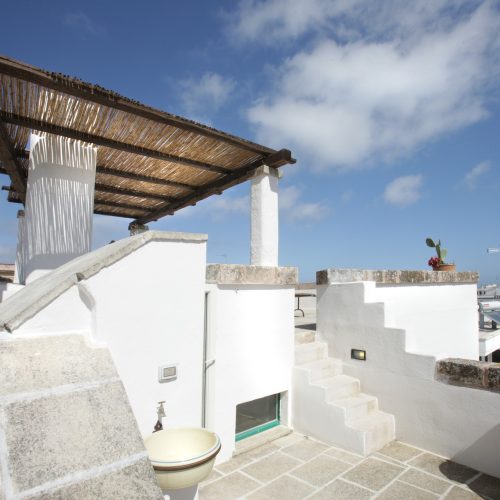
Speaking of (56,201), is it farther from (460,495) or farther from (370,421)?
(460,495)

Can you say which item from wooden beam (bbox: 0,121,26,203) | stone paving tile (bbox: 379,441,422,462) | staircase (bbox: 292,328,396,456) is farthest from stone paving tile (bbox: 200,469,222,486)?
wooden beam (bbox: 0,121,26,203)

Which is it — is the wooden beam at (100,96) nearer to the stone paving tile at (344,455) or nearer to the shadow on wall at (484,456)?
the stone paving tile at (344,455)

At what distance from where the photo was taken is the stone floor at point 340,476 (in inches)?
135

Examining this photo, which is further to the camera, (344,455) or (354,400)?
(354,400)

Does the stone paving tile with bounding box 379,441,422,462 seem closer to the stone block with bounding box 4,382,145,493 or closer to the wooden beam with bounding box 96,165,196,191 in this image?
the stone block with bounding box 4,382,145,493

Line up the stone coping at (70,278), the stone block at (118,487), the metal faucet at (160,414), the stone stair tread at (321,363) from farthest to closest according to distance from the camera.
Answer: the stone stair tread at (321,363) → the metal faucet at (160,414) → the stone coping at (70,278) → the stone block at (118,487)

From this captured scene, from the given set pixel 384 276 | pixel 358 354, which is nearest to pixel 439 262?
pixel 384 276

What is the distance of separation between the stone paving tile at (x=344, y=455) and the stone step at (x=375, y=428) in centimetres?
14

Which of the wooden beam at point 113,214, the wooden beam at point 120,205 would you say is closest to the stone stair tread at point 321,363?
the wooden beam at point 120,205

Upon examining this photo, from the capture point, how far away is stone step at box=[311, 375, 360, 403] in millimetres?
4766

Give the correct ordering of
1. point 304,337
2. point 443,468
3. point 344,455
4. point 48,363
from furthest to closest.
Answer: point 304,337
point 344,455
point 443,468
point 48,363

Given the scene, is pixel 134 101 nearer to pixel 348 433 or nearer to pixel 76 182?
pixel 76 182

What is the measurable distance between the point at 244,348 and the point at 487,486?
290cm

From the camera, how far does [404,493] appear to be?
343 cm
